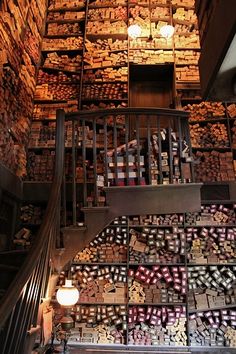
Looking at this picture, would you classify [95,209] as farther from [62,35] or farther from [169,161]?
[62,35]

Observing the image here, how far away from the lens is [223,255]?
470cm

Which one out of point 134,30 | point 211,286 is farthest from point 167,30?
point 211,286

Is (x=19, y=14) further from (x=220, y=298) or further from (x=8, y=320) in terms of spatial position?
(x=220, y=298)

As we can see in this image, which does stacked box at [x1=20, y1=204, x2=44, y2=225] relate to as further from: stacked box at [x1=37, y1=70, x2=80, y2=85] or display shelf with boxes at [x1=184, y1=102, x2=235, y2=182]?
display shelf with boxes at [x1=184, y1=102, x2=235, y2=182]

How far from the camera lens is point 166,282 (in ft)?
15.1

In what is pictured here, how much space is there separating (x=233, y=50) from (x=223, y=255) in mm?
3429

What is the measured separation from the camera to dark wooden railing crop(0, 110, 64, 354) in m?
1.81

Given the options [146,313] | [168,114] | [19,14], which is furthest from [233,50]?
[19,14]

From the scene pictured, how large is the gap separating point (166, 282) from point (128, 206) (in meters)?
1.83

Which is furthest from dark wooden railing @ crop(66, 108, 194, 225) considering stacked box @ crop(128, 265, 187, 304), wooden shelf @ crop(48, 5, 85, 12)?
wooden shelf @ crop(48, 5, 85, 12)

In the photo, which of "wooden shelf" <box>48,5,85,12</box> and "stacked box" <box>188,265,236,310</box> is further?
"wooden shelf" <box>48,5,85,12</box>

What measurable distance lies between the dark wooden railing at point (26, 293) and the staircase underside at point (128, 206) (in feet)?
0.91

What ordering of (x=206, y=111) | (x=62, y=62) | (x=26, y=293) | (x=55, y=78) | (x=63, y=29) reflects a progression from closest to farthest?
(x=26, y=293)
(x=206, y=111)
(x=55, y=78)
(x=62, y=62)
(x=63, y=29)

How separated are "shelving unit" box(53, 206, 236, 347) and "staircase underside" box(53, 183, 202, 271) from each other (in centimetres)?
147
